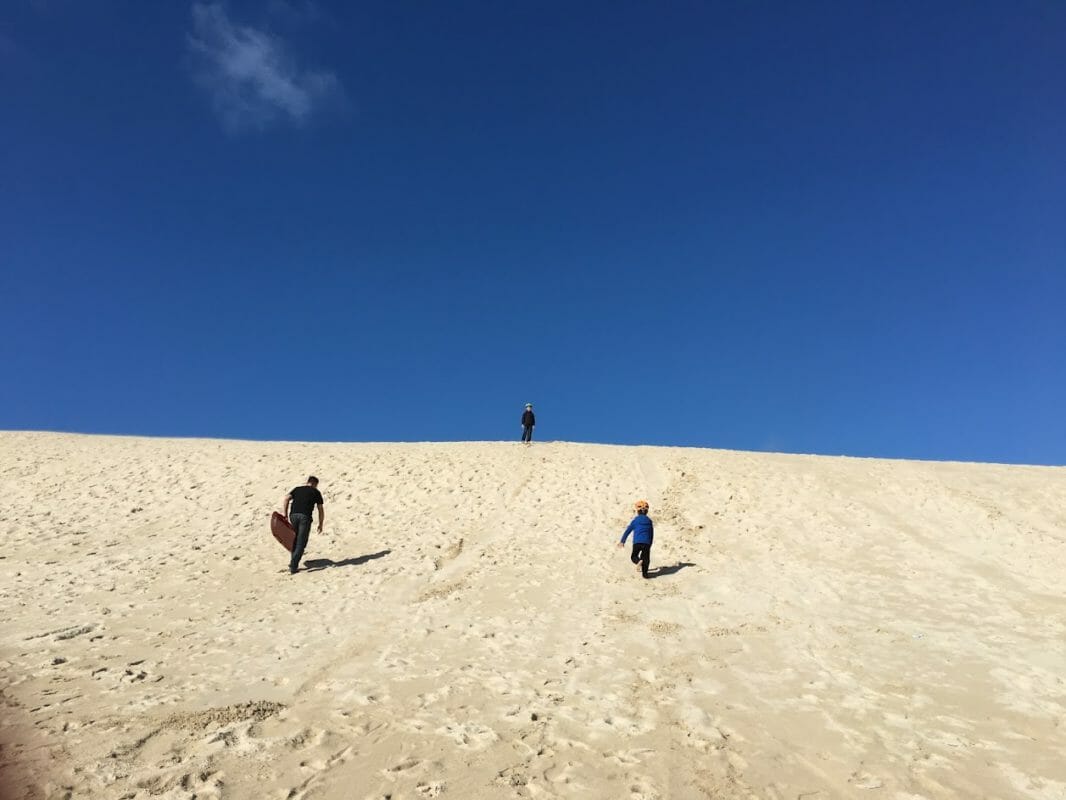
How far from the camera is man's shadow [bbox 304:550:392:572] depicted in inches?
537

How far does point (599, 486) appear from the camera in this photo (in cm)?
2088

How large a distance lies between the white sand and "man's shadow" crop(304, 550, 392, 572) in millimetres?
98

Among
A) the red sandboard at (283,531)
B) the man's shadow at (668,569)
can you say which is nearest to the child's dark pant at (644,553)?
the man's shadow at (668,569)

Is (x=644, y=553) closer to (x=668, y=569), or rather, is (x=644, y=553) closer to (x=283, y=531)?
(x=668, y=569)

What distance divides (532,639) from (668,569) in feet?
17.4

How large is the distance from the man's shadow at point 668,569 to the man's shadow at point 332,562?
6.15 metres

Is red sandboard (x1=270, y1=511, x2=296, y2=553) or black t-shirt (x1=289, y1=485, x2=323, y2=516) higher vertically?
black t-shirt (x1=289, y1=485, x2=323, y2=516)

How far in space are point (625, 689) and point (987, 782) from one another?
3.43m

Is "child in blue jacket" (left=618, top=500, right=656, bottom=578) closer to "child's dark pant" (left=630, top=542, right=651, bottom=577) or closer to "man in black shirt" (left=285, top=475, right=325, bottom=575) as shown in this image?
"child's dark pant" (left=630, top=542, right=651, bottom=577)

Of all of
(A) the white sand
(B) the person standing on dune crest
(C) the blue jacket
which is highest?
(B) the person standing on dune crest

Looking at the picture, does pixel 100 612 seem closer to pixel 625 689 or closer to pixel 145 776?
pixel 145 776

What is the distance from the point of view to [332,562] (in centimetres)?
1402

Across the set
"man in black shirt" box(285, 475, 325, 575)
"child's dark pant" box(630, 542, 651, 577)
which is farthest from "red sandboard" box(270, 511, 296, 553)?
"child's dark pant" box(630, 542, 651, 577)

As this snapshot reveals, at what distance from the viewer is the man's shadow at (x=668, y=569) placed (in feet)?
43.8
